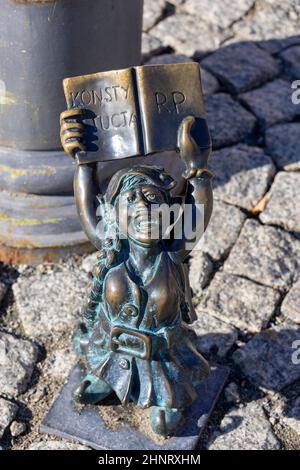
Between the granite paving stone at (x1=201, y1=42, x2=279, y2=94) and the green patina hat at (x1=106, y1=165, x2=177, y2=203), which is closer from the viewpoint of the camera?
the green patina hat at (x1=106, y1=165, x2=177, y2=203)

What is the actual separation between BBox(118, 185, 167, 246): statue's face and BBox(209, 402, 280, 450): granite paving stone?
38.4 inches

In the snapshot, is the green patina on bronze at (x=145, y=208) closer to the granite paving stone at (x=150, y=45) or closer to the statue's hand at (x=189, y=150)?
the statue's hand at (x=189, y=150)

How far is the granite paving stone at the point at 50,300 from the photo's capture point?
3916mm

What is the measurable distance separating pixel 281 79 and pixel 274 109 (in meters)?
0.37

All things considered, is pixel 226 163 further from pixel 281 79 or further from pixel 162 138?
pixel 162 138

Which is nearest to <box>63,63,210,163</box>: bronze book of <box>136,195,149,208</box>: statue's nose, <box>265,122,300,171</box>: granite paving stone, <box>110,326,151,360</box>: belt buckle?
<box>136,195,149,208</box>: statue's nose

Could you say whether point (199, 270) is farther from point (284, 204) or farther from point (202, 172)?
point (202, 172)

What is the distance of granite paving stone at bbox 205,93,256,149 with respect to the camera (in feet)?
16.3

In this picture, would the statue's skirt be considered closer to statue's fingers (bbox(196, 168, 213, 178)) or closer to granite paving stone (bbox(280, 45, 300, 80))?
statue's fingers (bbox(196, 168, 213, 178))

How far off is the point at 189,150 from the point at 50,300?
139cm

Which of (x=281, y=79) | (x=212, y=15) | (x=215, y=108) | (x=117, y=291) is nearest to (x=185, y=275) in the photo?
(x=117, y=291)

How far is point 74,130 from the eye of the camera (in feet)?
9.82

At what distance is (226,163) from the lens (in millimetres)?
4777

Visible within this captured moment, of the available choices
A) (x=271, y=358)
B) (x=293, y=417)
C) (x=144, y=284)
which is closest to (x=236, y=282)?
(x=271, y=358)
